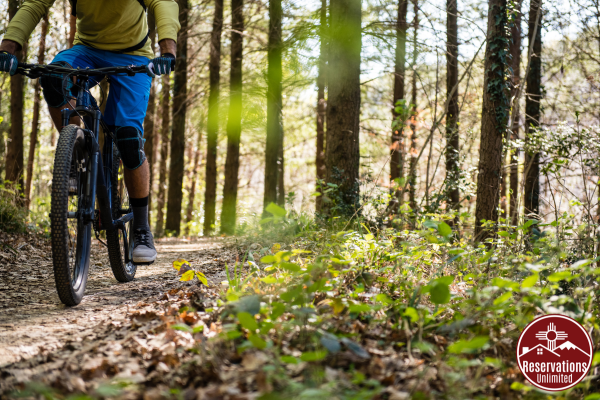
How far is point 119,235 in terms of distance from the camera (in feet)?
11.0

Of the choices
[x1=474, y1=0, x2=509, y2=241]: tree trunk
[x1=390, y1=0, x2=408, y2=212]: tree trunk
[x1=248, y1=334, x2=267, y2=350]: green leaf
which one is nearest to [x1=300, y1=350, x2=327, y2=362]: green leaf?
[x1=248, y1=334, x2=267, y2=350]: green leaf

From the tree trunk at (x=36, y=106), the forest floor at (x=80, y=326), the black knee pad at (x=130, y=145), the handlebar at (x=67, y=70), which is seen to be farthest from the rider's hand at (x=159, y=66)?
the tree trunk at (x=36, y=106)

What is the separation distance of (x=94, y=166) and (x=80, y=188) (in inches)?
6.9

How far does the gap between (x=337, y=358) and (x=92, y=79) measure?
94.2 inches

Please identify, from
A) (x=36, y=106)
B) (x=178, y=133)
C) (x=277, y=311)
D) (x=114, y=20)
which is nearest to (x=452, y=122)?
(x=178, y=133)

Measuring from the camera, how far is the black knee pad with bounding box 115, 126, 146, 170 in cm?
320

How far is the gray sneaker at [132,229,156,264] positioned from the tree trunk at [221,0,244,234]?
8628mm

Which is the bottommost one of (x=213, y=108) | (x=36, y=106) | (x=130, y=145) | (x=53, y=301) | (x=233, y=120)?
(x=53, y=301)

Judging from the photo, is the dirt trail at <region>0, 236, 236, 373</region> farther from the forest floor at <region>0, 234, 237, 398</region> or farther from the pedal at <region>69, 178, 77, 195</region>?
the pedal at <region>69, 178, 77, 195</region>

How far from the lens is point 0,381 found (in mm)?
1586

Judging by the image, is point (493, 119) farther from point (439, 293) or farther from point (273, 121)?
point (439, 293)

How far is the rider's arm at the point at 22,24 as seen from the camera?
2836 mm

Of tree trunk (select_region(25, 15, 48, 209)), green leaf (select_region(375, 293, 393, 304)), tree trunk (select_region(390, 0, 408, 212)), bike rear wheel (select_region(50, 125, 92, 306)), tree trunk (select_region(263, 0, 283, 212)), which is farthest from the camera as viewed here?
tree trunk (select_region(25, 15, 48, 209))

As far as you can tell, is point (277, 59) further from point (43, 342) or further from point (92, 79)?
point (43, 342)
